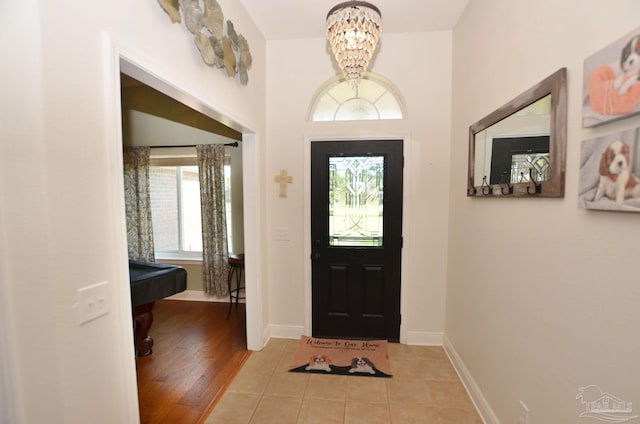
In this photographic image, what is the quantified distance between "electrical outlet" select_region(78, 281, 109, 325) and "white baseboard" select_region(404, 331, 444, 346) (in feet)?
8.42

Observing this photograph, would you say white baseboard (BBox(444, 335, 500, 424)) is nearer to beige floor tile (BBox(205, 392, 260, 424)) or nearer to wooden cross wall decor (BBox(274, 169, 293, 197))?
beige floor tile (BBox(205, 392, 260, 424))

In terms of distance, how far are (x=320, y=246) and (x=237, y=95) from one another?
62.2 inches

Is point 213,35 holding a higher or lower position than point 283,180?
higher

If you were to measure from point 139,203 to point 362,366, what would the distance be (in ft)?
11.5

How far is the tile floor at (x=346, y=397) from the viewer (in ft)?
5.87

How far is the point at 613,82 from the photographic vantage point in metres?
0.87

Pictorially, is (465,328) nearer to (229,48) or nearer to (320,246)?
(320,246)

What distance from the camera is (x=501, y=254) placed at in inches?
63.7

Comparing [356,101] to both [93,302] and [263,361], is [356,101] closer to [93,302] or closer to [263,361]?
[93,302]

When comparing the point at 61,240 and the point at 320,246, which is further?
the point at 320,246

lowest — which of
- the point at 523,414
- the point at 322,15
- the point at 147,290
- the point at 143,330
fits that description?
the point at 143,330

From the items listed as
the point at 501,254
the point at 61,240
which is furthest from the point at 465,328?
the point at 61,240

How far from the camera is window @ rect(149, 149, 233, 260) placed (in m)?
3.91

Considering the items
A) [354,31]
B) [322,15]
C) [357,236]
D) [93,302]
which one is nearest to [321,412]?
[357,236]
